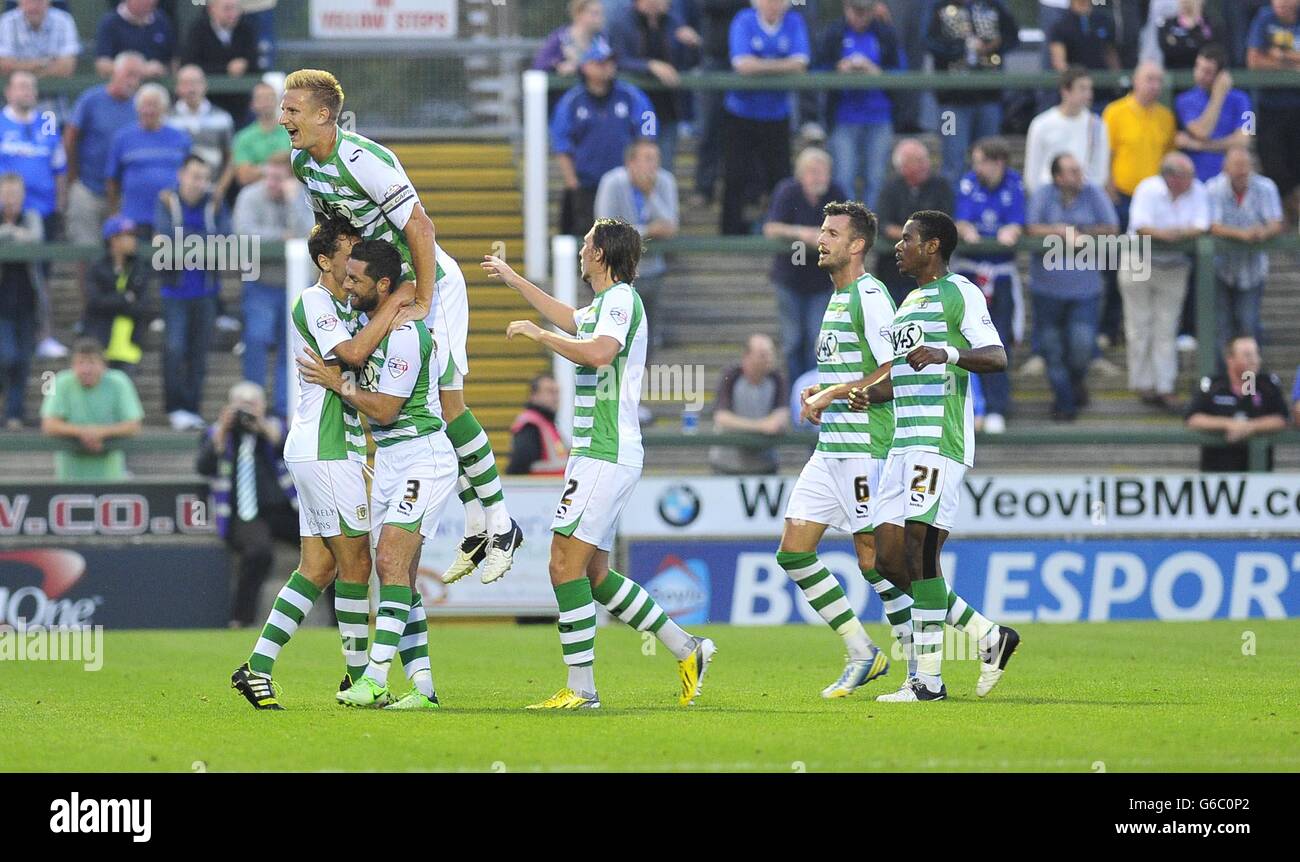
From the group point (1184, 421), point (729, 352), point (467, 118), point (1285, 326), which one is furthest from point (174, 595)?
point (1285, 326)

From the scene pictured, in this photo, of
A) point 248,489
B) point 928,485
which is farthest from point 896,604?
point 248,489

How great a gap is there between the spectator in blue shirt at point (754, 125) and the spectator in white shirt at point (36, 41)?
6.07m

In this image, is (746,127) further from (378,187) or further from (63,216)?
(378,187)

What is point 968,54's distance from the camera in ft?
57.7

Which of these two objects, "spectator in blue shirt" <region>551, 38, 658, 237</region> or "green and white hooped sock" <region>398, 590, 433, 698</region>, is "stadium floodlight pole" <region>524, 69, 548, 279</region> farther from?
"green and white hooped sock" <region>398, 590, 433, 698</region>

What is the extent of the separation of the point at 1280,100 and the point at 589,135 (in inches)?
251

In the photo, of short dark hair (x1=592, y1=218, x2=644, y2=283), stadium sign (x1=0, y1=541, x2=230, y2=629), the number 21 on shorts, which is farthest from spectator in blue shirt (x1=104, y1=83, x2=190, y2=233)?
the number 21 on shorts

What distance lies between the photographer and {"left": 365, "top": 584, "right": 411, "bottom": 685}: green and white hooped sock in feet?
28.9

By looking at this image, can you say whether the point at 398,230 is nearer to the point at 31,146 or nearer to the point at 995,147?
the point at 995,147

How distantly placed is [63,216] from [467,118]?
170 inches

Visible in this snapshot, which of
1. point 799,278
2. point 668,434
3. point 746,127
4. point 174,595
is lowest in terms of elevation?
point 174,595

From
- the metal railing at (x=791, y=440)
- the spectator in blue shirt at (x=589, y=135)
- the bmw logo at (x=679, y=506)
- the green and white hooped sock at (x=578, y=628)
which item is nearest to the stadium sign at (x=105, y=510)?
the metal railing at (x=791, y=440)

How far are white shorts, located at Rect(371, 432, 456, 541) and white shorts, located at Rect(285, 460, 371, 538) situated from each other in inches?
3.5
